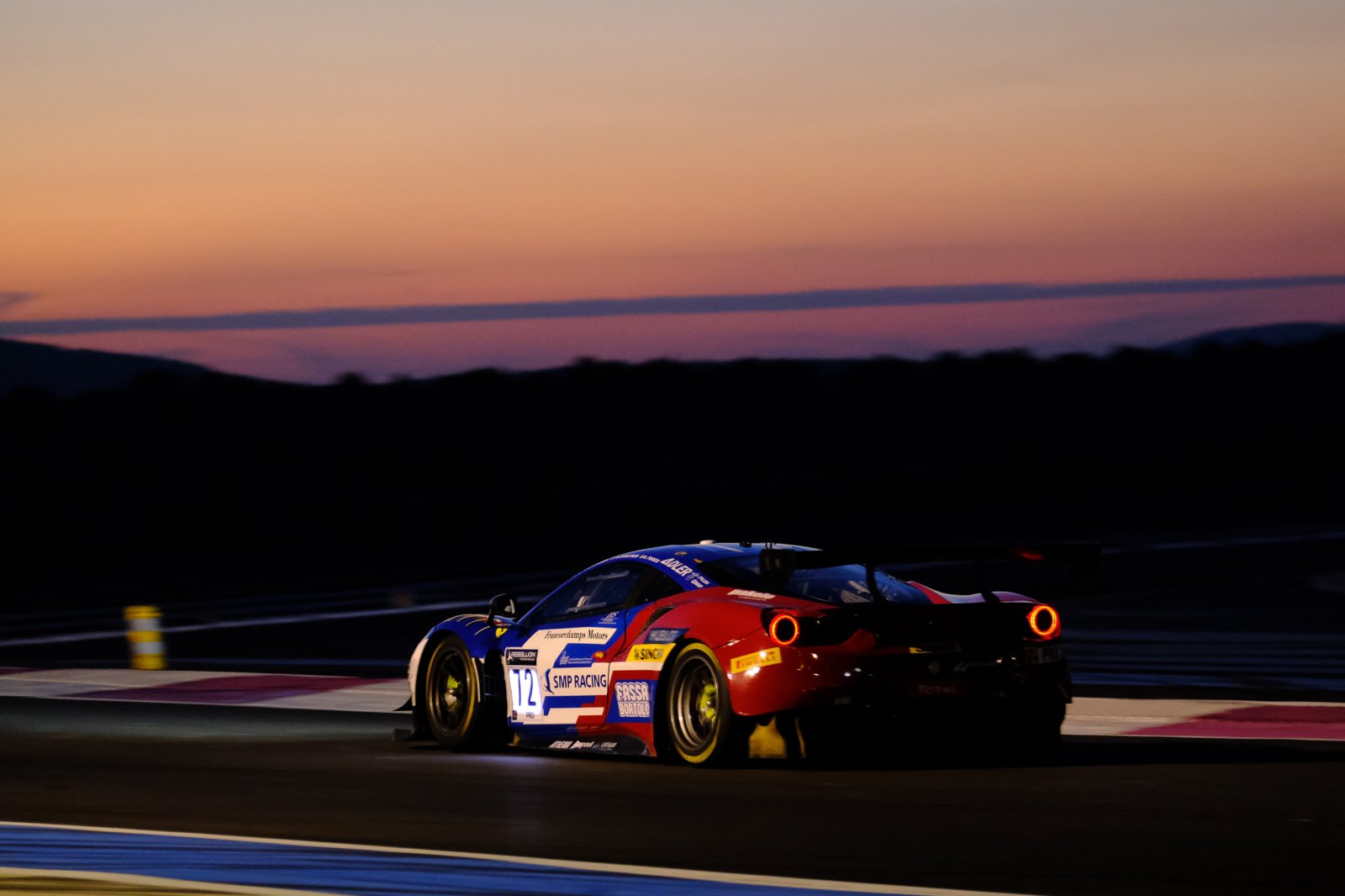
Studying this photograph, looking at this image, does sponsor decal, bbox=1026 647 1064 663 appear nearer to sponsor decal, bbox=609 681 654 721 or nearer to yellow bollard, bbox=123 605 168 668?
sponsor decal, bbox=609 681 654 721

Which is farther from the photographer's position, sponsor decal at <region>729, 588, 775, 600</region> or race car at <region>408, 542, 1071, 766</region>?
sponsor decal at <region>729, 588, 775, 600</region>

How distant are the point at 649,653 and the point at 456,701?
1.72m

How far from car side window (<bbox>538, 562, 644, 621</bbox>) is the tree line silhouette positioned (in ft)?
69.3

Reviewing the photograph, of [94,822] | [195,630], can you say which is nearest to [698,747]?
[94,822]

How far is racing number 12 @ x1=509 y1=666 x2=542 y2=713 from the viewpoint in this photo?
11953 mm

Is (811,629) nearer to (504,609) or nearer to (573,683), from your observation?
(573,683)

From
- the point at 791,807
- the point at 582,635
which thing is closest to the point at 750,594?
the point at 582,635

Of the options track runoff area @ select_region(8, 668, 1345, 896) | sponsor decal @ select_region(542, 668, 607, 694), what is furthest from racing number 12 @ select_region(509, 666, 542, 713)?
track runoff area @ select_region(8, 668, 1345, 896)

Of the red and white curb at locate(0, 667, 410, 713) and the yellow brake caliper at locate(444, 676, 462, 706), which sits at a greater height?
the yellow brake caliper at locate(444, 676, 462, 706)

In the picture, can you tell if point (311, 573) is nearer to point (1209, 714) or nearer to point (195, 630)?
point (195, 630)

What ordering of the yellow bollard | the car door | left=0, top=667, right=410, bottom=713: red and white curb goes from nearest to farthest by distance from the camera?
the car door < left=0, top=667, right=410, bottom=713: red and white curb < the yellow bollard

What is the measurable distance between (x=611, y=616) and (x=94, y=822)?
329 cm

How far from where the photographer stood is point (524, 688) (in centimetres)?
1203

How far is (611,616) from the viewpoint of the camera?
11.6 m
